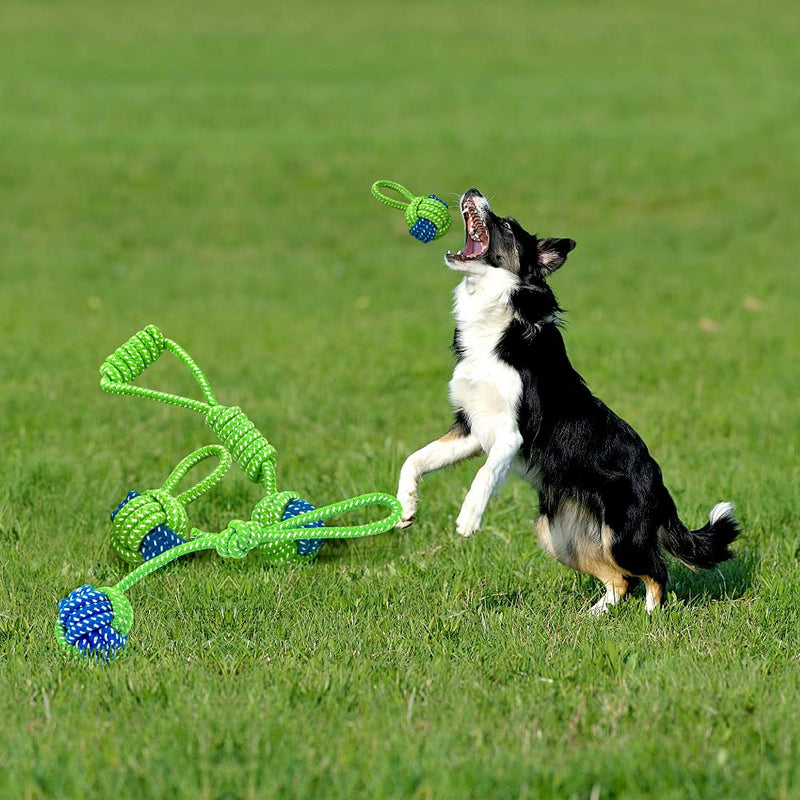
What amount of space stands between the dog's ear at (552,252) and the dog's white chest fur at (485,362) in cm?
21

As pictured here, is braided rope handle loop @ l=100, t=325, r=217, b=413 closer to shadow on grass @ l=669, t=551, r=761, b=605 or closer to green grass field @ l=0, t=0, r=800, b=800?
green grass field @ l=0, t=0, r=800, b=800

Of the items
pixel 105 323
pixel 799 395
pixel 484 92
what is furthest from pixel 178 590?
pixel 484 92

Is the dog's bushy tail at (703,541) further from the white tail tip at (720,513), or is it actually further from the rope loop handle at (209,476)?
the rope loop handle at (209,476)

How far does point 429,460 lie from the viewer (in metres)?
5.10

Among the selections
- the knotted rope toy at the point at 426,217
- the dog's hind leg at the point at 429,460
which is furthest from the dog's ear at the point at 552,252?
the dog's hind leg at the point at 429,460

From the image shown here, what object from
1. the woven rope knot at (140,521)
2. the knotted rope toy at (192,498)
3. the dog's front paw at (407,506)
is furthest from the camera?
the woven rope knot at (140,521)

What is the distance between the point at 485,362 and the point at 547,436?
1.40ft

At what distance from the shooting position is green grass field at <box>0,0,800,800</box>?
3580 millimetres

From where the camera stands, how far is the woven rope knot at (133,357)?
5273 mm

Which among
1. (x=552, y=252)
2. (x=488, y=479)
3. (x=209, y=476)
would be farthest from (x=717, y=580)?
(x=209, y=476)

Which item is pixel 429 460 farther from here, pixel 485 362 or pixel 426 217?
pixel 426 217

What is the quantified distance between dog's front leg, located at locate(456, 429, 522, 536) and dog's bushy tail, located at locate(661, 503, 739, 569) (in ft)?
2.81

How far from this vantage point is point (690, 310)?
11195mm

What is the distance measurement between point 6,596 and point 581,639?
2466mm
